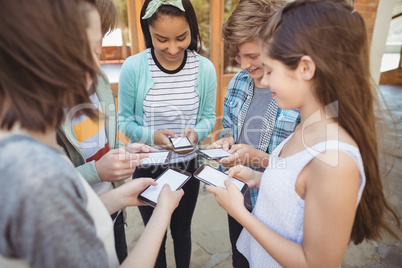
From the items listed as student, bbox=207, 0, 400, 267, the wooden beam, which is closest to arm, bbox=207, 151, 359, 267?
student, bbox=207, 0, 400, 267

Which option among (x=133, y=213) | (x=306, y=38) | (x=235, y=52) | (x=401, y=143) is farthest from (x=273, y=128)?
(x=401, y=143)

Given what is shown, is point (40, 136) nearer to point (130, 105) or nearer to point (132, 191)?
point (132, 191)

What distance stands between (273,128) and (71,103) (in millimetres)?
1242

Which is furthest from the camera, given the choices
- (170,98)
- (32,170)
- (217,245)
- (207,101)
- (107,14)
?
(217,245)

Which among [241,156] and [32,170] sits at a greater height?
[32,170]

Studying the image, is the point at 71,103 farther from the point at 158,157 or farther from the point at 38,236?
the point at 158,157

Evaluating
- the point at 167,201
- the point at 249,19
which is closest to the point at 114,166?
the point at 167,201

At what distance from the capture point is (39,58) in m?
0.54

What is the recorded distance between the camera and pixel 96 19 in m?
0.71

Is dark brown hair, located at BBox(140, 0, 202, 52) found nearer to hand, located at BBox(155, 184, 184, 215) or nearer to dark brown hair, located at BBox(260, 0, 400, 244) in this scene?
dark brown hair, located at BBox(260, 0, 400, 244)

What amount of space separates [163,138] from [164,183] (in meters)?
0.42

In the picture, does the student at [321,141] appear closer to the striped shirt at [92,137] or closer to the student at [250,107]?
the student at [250,107]

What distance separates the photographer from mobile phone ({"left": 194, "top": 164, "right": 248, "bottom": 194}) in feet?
4.66

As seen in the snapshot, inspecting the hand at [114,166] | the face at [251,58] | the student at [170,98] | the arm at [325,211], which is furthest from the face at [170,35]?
the arm at [325,211]
